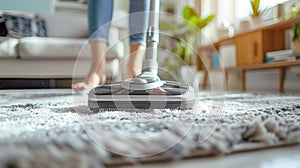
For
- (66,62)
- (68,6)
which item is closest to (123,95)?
(66,62)

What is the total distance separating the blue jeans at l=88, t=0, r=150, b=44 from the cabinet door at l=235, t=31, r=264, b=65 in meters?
1.04

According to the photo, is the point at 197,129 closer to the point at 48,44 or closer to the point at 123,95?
the point at 123,95

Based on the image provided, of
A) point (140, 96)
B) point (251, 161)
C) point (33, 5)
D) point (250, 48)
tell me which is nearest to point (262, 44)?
point (250, 48)

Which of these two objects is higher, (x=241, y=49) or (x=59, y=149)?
(x=241, y=49)

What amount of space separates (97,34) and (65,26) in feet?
4.60

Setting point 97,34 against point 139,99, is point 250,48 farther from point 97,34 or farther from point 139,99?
point 139,99

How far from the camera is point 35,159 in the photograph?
0.95ft

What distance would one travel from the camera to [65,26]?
240 centimetres

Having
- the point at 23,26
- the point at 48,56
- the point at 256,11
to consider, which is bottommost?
the point at 48,56

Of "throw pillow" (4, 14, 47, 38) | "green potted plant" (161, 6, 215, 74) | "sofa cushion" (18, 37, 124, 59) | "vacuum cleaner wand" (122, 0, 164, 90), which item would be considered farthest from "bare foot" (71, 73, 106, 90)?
"green potted plant" (161, 6, 215, 74)

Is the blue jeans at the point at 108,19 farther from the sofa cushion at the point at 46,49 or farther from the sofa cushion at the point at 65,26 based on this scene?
the sofa cushion at the point at 65,26

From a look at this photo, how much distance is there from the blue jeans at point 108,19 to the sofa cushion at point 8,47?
2.52 ft

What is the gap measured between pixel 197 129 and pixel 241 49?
1.75m

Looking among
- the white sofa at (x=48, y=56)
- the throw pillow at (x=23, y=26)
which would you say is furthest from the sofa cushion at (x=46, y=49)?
the throw pillow at (x=23, y=26)
